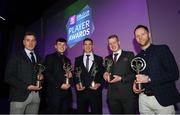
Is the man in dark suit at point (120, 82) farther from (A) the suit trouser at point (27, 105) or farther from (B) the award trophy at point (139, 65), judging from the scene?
(A) the suit trouser at point (27, 105)

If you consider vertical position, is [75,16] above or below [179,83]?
above

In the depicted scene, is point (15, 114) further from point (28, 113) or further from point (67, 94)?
point (67, 94)

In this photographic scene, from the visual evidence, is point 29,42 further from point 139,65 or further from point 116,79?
point 139,65

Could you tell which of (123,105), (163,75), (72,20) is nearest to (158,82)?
(163,75)

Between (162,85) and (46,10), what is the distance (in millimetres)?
6603

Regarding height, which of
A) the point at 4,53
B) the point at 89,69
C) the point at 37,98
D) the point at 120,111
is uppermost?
the point at 4,53

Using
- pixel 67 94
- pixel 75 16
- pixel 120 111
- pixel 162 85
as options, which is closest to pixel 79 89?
pixel 67 94

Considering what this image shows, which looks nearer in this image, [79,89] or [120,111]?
[120,111]

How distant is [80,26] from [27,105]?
309 centimetres

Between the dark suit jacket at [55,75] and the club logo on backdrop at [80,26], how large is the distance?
5.86 feet

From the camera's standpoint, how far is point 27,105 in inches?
123

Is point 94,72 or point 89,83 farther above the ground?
point 94,72

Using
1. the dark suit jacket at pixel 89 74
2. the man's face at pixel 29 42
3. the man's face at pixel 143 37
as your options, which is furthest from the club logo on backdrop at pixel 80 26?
the man's face at pixel 143 37

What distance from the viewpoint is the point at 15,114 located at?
3018 mm
